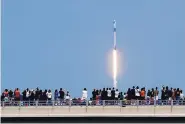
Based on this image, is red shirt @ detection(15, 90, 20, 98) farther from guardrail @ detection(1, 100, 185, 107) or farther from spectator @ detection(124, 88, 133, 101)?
spectator @ detection(124, 88, 133, 101)

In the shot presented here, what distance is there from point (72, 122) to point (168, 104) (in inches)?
223

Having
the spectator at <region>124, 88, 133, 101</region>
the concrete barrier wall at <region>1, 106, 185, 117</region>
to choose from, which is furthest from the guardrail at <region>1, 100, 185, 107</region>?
the spectator at <region>124, 88, 133, 101</region>

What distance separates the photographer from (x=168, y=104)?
35.3 m

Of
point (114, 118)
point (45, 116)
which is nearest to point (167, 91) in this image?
point (114, 118)

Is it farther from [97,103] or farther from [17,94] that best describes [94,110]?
[17,94]

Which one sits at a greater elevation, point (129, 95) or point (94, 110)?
point (129, 95)

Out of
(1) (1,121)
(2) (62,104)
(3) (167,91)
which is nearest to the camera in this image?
(1) (1,121)

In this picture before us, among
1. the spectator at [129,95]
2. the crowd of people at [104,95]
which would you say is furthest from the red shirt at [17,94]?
the spectator at [129,95]

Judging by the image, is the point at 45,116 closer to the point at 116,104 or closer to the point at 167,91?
the point at 116,104

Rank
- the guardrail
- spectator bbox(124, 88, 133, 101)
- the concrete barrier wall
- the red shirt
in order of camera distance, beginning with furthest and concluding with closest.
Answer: the red shirt < spectator bbox(124, 88, 133, 101) < the guardrail < the concrete barrier wall

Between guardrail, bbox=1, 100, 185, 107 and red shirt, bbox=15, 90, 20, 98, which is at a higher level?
red shirt, bbox=15, 90, 20, 98

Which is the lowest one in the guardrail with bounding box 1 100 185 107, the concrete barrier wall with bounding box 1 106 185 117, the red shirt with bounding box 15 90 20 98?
the concrete barrier wall with bounding box 1 106 185 117

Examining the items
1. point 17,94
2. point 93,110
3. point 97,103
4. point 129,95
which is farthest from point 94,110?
point 17,94

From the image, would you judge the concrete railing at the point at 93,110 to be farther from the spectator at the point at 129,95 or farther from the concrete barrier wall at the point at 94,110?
the spectator at the point at 129,95
